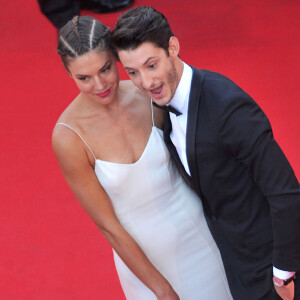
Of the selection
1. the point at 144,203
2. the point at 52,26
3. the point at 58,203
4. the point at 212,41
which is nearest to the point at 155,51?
the point at 144,203

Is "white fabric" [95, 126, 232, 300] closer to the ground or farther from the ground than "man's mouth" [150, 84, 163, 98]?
closer to the ground

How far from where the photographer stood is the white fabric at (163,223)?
6.24 feet

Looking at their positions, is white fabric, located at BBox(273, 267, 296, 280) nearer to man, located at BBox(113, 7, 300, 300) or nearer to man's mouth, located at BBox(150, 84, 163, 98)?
man, located at BBox(113, 7, 300, 300)

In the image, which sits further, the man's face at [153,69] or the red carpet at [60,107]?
the red carpet at [60,107]

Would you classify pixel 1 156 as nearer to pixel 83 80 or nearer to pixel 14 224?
pixel 14 224

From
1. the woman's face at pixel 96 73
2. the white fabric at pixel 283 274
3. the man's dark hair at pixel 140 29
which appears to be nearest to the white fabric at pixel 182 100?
the man's dark hair at pixel 140 29

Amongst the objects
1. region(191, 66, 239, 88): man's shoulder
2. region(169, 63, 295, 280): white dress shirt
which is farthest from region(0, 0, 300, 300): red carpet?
region(191, 66, 239, 88): man's shoulder

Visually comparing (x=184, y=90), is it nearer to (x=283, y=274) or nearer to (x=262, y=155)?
(x=262, y=155)

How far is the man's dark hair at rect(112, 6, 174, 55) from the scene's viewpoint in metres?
1.50

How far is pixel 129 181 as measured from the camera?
1.90 metres

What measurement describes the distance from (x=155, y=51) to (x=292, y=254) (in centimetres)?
63

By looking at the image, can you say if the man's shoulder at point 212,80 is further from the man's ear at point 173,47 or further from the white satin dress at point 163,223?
the white satin dress at point 163,223

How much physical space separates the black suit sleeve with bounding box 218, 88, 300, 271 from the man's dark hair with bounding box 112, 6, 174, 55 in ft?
0.76

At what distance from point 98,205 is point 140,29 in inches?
23.0
